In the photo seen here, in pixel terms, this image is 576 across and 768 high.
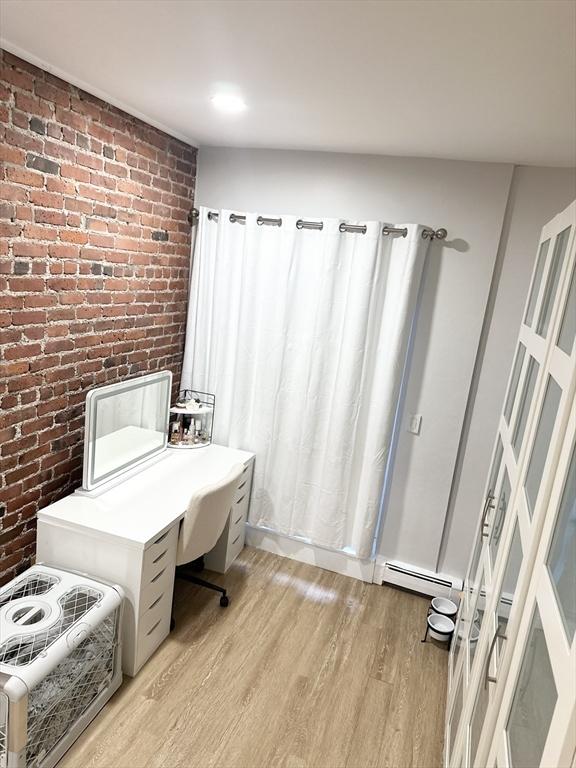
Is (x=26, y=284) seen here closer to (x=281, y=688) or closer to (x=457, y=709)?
(x=281, y=688)

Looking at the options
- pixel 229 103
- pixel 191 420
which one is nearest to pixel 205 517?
pixel 191 420

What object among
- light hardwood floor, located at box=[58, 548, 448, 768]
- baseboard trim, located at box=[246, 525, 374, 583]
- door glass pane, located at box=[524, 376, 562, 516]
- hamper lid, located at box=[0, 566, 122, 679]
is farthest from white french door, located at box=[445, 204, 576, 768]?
hamper lid, located at box=[0, 566, 122, 679]

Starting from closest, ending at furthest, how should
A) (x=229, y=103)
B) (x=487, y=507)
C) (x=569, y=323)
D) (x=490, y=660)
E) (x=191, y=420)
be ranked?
1. (x=569, y=323)
2. (x=490, y=660)
3. (x=487, y=507)
4. (x=229, y=103)
5. (x=191, y=420)

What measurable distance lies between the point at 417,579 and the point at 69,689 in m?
1.96

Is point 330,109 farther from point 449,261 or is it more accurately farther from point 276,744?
point 276,744

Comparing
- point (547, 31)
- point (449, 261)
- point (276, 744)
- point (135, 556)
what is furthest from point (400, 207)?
point (276, 744)

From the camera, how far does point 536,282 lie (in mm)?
2035

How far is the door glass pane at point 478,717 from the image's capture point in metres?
1.31

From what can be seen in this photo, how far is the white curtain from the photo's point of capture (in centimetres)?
279

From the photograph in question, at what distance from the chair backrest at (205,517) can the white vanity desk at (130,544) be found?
48mm

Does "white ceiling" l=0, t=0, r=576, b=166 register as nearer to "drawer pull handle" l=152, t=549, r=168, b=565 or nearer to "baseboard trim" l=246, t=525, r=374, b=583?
"drawer pull handle" l=152, t=549, r=168, b=565

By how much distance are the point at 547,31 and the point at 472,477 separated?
2176mm

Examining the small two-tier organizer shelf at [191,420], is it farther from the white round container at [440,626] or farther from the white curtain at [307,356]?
the white round container at [440,626]

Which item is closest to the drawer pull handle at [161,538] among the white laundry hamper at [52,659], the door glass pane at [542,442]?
the white laundry hamper at [52,659]
